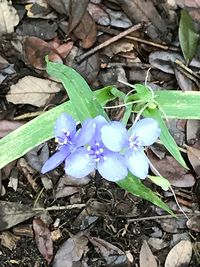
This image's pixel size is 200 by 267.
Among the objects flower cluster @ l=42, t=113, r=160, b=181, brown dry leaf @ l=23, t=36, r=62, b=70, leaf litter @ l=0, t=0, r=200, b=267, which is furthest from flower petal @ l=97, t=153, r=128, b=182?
brown dry leaf @ l=23, t=36, r=62, b=70

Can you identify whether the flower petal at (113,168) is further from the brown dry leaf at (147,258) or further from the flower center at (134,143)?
the brown dry leaf at (147,258)

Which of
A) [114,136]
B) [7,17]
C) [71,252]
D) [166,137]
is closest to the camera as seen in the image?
[114,136]

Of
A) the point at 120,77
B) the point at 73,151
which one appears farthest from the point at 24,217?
the point at 73,151

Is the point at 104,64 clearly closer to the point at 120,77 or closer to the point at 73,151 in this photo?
the point at 120,77

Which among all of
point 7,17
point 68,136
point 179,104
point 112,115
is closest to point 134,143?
point 68,136

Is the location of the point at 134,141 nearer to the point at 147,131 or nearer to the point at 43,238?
the point at 147,131
